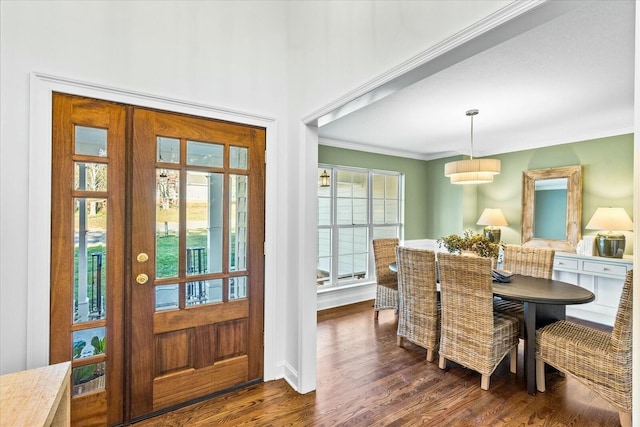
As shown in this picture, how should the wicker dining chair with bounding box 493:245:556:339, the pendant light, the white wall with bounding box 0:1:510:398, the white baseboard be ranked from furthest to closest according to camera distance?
1. the white baseboard
2. the pendant light
3. the wicker dining chair with bounding box 493:245:556:339
4. the white wall with bounding box 0:1:510:398

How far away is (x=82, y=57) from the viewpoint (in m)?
1.84

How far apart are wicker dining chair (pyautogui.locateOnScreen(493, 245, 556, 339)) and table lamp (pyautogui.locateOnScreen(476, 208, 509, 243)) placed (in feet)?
4.99

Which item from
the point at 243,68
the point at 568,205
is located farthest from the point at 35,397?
the point at 568,205

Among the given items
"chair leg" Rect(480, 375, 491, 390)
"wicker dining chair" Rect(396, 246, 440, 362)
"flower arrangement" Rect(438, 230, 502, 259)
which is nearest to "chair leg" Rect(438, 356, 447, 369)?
"wicker dining chair" Rect(396, 246, 440, 362)

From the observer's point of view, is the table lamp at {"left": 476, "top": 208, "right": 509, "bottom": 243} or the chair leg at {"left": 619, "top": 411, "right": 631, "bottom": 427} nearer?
the chair leg at {"left": 619, "top": 411, "right": 631, "bottom": 427}

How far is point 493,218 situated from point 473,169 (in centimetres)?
206

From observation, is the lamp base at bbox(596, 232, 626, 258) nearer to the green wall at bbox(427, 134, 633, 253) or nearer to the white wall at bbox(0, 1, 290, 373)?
the green wall at bbox(427, 134, 633, 253)

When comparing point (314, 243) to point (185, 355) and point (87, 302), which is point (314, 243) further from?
point (87, 302)

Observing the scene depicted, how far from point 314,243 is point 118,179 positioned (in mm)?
1398

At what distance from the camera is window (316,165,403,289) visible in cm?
468

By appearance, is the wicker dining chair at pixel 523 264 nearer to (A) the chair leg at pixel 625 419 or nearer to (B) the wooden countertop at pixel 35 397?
(A) the chair leg at pixel 625 419

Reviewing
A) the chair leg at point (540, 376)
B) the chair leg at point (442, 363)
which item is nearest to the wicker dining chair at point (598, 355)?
the chair leg at point (540, 376)

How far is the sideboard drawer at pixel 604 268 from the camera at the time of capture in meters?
3.62

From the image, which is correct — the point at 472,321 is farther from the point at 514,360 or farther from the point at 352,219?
the point at 352,219
